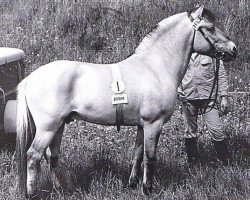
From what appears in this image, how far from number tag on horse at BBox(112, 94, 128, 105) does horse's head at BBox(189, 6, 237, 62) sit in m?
1.00

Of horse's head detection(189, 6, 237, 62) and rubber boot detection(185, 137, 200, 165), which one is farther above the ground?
horse's head detection(189, 6, 237, 62)

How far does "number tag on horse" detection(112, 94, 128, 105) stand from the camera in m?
4.70

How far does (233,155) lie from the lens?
19.3ft

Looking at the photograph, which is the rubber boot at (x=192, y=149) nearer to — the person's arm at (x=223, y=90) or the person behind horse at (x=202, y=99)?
the person behind horse at (x=202, y=99)

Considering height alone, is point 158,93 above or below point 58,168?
above

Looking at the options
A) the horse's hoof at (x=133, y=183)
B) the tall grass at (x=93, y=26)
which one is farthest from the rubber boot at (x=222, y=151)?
the tall grass at (x=93, y=26)

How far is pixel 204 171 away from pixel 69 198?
1586mm

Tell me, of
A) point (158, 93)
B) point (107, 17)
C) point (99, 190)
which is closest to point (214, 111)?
point (158, 93)

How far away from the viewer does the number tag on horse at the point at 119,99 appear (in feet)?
15.4

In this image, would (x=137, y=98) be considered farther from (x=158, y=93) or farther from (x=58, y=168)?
(x=58, y=168)

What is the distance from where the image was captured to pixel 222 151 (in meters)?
5.87

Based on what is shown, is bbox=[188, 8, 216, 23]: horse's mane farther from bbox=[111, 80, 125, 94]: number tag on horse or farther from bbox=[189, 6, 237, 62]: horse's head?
bbox=[111, 80, 125, 94]: number tag on horse

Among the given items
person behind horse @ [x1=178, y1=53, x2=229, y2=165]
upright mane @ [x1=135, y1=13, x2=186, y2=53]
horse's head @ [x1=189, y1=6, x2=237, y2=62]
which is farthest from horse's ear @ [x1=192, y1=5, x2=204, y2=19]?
person behind horse @ [x1=178, y1=53, x2=229, y2=165]

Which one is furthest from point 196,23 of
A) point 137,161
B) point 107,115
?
point 137,161
